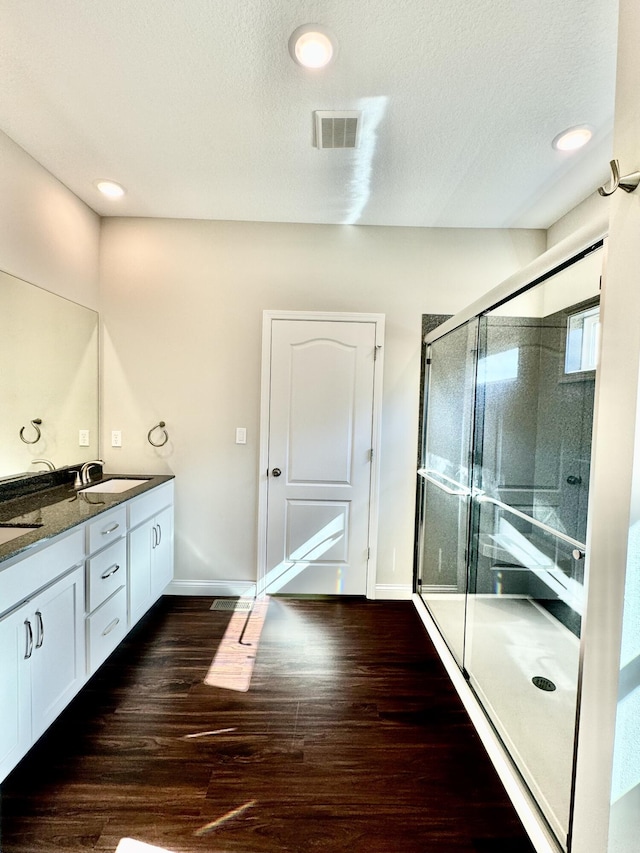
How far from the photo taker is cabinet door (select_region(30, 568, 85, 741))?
151cm

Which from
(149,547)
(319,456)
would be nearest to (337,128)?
(319,456)

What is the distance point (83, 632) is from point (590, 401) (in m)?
2.33

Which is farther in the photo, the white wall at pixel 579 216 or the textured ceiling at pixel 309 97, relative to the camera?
the white wall at pixel 579 216

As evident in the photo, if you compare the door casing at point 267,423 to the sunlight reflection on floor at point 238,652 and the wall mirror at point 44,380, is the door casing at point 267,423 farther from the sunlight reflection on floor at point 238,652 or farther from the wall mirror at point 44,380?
the wall mirror at point 44,380

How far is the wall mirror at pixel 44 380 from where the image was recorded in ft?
7.10

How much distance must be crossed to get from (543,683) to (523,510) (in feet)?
2.36

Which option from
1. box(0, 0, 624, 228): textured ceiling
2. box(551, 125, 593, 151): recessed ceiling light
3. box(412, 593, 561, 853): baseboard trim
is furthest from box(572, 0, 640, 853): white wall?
box(551, 125, 593, 151): recessed ceiling light

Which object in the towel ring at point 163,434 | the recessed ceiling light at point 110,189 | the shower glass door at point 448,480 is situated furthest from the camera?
the towel ring at point 163,434

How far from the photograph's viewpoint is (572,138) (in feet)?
6.31

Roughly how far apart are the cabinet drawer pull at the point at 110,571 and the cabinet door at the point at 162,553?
0.47 m

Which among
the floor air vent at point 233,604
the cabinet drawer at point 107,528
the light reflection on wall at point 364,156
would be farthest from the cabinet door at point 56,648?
the light reflection on wall at point 364,156

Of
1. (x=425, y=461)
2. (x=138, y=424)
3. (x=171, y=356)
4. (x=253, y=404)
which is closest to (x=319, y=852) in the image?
(x=425, y=461)

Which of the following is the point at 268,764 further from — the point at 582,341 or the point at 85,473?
the point at 582,341

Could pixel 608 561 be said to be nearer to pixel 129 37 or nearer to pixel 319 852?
pixel 319 852
